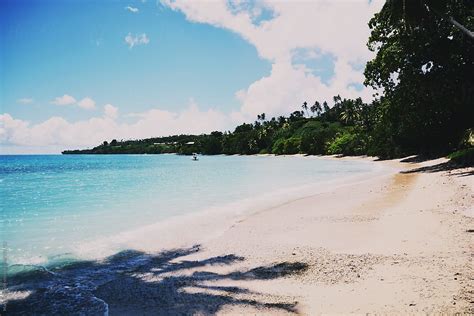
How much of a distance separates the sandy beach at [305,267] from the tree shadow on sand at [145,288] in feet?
0.08

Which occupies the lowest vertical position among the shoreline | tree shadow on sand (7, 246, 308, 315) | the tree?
the shoreline

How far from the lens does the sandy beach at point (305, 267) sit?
6.00 meters

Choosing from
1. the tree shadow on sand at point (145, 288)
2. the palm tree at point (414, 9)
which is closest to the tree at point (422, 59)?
the palm tree at point (414, 9)

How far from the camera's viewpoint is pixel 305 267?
310 inches

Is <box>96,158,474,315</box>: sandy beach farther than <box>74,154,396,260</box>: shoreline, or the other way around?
<box>74,154,396,260</box>: shoreline

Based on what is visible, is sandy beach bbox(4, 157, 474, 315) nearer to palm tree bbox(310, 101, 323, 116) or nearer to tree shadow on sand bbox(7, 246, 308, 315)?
tree shadow on sand bbox(7, 246, 308, 315)

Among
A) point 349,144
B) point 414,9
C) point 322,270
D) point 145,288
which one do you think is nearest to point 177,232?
point 145,288

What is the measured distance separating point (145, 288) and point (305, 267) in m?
3.44

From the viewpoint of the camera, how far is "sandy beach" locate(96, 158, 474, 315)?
19.5 feet

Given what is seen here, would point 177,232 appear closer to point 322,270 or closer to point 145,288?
point 145,288

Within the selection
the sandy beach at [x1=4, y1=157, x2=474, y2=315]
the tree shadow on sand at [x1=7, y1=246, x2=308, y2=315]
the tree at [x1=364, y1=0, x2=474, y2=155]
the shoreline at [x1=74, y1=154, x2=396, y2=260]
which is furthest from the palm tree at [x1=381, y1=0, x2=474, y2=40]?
the tree shadow on sand at [x1=7, y1=246, x2=308, y2=315]

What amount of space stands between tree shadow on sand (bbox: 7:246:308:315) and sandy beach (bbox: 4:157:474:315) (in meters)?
0.02

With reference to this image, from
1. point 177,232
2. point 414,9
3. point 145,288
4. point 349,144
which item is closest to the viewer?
point 145,288

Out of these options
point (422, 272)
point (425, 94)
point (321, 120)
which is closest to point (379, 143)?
point (425, 94)
